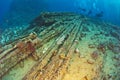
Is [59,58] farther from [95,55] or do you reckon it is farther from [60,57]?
[95,55]

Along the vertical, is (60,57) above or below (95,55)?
above

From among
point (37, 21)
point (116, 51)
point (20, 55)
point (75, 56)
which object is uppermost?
point (37, 21)

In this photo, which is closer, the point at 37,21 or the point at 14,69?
the point at 14,69

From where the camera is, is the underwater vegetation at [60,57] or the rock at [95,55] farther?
the rock at [95,55]

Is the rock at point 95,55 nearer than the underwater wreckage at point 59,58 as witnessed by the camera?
No

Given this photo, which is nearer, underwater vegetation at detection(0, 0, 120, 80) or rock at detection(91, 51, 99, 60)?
underwater vegetation at detection(0, 0, 120, 80)

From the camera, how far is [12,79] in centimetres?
554

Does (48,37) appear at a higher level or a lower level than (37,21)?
lower

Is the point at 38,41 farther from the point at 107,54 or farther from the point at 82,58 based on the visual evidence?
the point at 107,54

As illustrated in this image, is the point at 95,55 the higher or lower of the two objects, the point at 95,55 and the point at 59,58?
the lower

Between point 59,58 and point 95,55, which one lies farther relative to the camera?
point 95,55

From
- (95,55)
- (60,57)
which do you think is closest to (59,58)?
(60,57)

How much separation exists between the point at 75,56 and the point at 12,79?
2342mm

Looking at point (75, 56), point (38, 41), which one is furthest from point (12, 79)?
point (75, 56)
